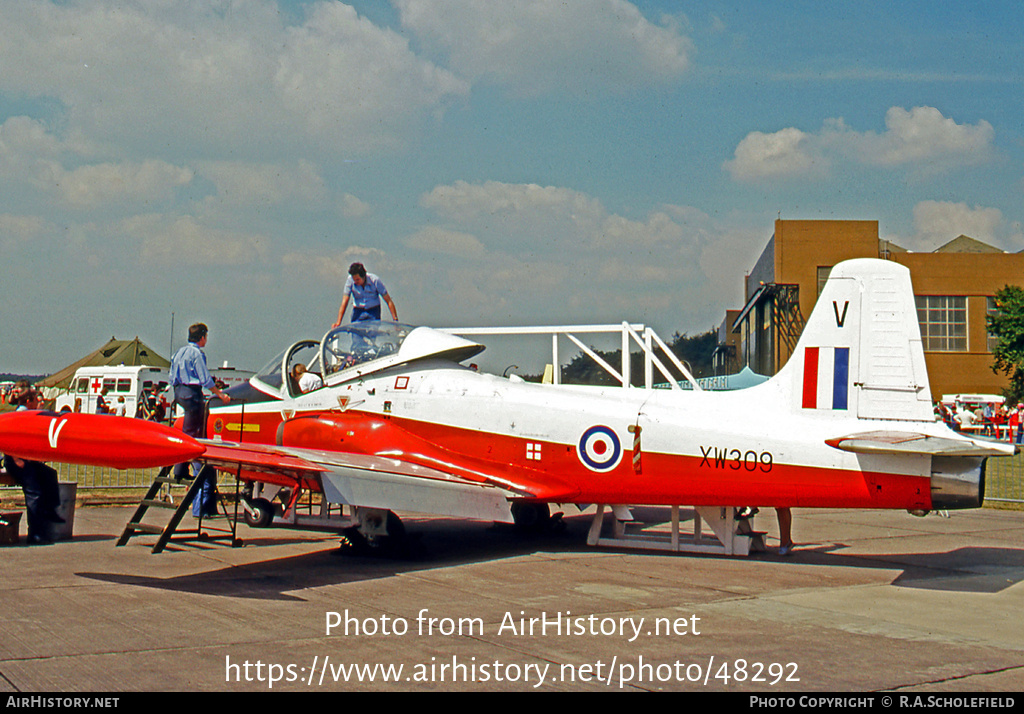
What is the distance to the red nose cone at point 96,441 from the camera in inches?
270

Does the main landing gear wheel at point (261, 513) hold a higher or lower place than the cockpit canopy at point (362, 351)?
lower

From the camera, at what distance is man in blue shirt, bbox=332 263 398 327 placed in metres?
12.0

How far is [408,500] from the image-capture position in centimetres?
822

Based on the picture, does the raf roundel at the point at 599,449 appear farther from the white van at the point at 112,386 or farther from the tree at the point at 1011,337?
the tree at the point at 1011,337

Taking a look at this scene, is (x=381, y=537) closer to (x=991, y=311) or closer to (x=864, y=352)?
(x=864, y=352)

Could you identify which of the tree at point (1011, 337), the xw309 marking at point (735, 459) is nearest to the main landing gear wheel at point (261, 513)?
the xw309 marking at point (735, 459)

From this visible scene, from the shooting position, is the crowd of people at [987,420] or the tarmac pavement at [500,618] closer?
the tarmac pavement at [500,618]

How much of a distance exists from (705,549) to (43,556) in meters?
7.04

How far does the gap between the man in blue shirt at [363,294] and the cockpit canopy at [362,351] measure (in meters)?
1.11

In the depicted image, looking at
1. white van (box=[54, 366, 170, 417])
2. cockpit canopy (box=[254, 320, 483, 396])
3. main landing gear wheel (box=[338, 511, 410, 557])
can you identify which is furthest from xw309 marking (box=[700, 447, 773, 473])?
white van (box=[54, 366, 170, 417])

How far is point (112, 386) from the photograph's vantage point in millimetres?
40562

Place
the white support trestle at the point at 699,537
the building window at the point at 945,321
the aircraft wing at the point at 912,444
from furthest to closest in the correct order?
1. the building window at the point at 945,321
2. the white support trestle at the point at 699,537
3. the aircraft wing at the point at 912,444

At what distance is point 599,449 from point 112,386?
36.7m
